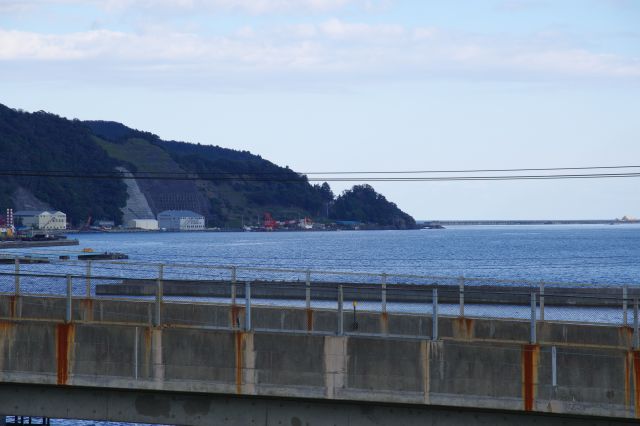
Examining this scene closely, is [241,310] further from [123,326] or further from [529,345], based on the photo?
[529,345]

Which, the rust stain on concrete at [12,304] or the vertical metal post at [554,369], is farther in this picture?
the rust stain on concrete at [12,304]

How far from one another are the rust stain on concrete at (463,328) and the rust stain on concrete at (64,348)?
350 inches

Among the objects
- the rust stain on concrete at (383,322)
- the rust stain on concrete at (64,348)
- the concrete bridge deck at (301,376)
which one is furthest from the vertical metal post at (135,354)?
the rust stain on concrete at (383,322)

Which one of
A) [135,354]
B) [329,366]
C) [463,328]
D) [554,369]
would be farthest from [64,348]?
[463,328]

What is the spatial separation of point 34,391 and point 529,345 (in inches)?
348

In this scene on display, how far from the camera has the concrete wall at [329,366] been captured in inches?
659

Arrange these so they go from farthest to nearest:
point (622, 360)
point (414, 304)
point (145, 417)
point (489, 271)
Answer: point (489, 271)
point (414, 304)
point (145, 417)
point (622, 360)

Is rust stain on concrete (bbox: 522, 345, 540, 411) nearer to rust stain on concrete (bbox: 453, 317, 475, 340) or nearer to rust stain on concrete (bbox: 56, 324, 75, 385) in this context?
rust stain on concrete (bbox: 453, 317, 475, 340)

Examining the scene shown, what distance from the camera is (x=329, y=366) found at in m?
17.3

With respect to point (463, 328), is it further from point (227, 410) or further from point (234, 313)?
point (227, 410)

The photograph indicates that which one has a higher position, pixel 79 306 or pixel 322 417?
pixel 79 306

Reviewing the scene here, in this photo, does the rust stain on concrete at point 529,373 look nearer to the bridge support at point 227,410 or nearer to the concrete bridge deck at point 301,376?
the concrete bridge deck at point 301,376

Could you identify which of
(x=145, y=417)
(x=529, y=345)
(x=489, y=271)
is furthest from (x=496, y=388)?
(x=489, y=271)

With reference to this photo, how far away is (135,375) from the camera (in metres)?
17.7
